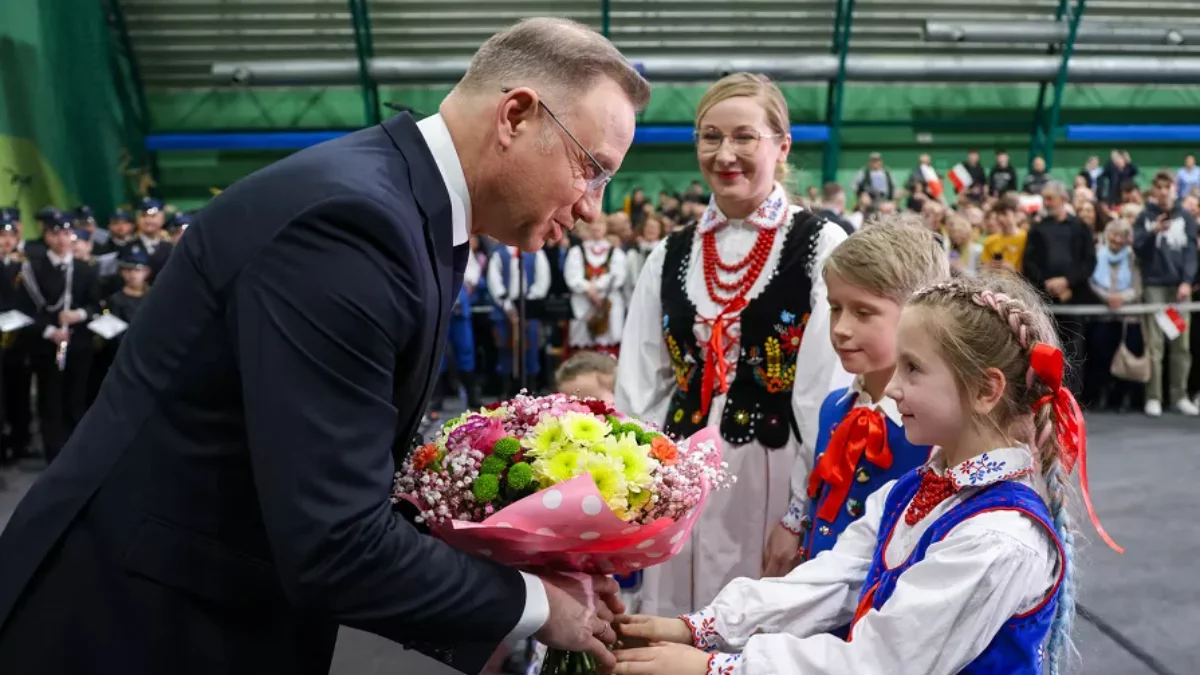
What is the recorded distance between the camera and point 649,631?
1.74m

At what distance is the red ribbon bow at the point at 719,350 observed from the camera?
2732 millimetres

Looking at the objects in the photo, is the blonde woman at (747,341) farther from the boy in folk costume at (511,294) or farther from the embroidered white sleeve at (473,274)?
the embroidered white sleeve at (473,274)

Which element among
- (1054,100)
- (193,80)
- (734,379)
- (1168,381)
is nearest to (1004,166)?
(1054,100)

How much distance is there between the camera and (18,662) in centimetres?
135

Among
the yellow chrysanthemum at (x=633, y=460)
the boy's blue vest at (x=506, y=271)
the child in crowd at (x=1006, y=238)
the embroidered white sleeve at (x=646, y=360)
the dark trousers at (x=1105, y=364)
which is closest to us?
the yellow chrysanthemum at (x=633, y=460)

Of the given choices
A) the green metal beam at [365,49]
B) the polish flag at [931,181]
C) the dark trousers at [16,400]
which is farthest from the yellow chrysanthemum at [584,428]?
the green metal beam at [365,49]

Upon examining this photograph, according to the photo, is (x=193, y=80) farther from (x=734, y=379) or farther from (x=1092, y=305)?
(x=734, y=379)

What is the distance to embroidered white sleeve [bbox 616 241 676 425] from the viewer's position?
292cm

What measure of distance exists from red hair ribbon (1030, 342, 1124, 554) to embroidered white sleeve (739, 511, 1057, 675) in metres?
0.18

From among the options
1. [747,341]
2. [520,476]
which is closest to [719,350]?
[747,341]

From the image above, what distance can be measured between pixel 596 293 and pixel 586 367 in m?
4.99

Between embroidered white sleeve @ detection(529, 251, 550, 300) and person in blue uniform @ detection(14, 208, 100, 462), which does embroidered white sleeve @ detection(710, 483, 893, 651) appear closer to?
person in blue uniform @ detection(14, 208, 100, 462)

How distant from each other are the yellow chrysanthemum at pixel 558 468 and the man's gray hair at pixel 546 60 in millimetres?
463

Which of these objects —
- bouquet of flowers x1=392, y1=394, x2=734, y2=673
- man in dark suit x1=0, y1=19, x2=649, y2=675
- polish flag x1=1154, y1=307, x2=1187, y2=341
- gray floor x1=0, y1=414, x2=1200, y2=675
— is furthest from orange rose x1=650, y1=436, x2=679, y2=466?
polish flag x1=1154, y1=307, x2=1187, y2=341
